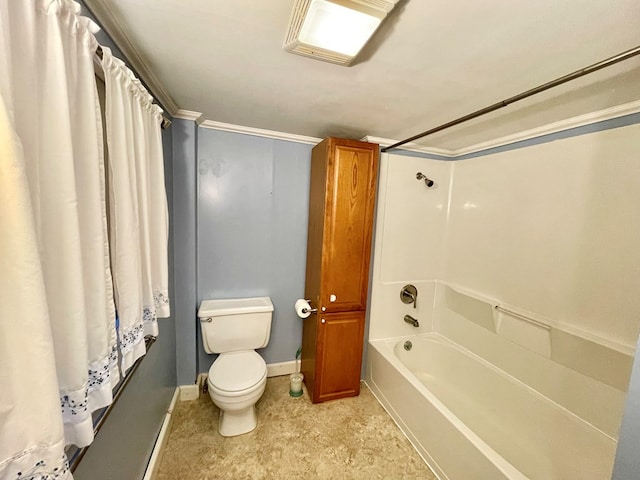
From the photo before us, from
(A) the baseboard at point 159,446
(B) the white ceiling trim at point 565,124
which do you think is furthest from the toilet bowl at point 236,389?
(B) the white ceiling trim at point 565,124

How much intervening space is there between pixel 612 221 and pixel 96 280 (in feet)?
7.85

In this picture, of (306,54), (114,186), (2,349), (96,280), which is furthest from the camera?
(306,54)

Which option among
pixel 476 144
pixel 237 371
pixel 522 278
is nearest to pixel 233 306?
pixel 237 371

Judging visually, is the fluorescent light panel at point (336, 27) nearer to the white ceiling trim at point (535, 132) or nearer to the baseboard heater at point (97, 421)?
the white ceiling trim at point (535, 132)

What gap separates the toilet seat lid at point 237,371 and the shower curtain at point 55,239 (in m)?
0.84

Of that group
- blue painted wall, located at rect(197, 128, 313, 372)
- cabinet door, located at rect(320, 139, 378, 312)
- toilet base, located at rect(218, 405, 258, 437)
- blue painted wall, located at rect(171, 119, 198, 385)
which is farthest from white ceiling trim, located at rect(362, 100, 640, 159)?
toilet base, located at rect(218, 405, 258, 437)

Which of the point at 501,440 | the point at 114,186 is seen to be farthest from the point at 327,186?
the point at 501,440

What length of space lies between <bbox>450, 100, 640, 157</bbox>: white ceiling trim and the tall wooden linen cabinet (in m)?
0.98

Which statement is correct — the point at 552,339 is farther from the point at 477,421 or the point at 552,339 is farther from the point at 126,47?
the point at 126,47

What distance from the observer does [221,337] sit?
1919 mm

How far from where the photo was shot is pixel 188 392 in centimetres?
200

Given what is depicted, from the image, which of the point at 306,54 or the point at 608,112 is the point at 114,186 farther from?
the point at 608,112

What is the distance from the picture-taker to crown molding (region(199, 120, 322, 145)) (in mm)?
1922

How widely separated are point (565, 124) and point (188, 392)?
10.8 ft
